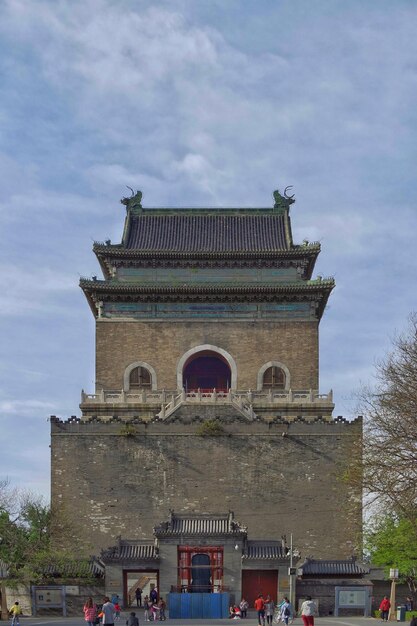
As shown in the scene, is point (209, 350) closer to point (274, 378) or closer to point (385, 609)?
point (274, 378)

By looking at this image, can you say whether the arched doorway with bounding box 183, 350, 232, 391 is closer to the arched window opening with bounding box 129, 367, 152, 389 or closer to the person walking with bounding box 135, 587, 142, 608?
the arched window opening with bounding box 129, 367, 152, 389


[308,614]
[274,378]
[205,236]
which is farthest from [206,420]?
[308,614]

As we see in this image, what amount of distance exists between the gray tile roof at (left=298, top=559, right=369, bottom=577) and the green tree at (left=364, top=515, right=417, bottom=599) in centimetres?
67

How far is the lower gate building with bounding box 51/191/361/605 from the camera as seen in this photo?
3891cm

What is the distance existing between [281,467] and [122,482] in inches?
271

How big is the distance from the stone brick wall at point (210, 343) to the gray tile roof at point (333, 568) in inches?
503

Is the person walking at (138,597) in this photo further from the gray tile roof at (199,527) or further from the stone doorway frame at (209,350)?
the stone doorway frame at (209,350)

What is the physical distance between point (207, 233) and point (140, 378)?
885 centimetres

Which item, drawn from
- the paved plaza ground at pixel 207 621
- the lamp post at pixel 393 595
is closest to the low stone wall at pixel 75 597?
the paved plaza ground at pixel 207 621

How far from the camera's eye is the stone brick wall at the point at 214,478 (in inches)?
1794

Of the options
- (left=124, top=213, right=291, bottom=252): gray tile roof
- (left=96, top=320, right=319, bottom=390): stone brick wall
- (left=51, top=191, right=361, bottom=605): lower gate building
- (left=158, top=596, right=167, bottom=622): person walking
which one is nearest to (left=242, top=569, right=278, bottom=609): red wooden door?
(left=51, top=191, right=361, bottom=605): lower gate building

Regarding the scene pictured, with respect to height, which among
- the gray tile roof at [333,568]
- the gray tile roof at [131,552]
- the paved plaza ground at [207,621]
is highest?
Answer: the gray tile roof at [131,552]

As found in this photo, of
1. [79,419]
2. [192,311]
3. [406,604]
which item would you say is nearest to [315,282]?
[192,311]

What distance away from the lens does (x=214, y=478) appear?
152 feet
